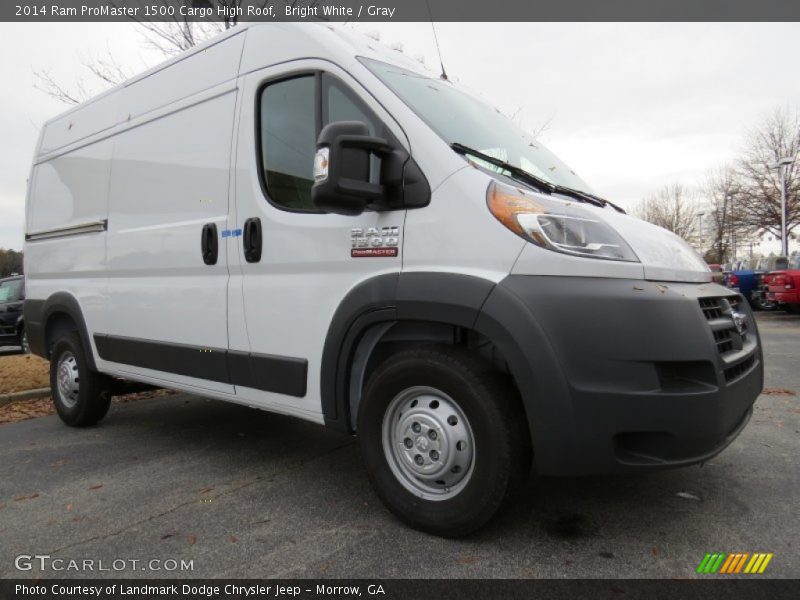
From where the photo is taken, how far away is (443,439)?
8.39 ft

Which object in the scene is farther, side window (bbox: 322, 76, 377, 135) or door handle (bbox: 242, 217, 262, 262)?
door handle (bbox: 242, 217, 262, 262)

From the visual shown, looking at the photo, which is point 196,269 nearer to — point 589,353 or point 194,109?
point 194,109

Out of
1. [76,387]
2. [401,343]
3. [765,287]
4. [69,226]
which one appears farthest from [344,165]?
[765,287]

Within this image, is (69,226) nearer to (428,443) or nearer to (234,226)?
(234,226)

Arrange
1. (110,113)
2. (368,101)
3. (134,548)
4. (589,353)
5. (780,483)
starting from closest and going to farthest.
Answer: (589,353) → (134,548) → (368,101) → (780,483) → (110,113)

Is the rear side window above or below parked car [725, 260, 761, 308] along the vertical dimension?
above

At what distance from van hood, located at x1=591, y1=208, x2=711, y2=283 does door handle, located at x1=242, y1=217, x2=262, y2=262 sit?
5.75ft

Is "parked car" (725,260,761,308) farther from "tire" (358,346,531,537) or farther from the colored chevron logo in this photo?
"tire" (358,346,531,537)

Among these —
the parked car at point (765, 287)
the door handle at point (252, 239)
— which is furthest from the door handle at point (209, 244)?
the parked car at point (765, 287)

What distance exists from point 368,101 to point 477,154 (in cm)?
59

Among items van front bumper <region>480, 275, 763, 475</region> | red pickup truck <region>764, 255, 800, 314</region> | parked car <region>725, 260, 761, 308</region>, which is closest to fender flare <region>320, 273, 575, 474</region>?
van front bumper <region>480, 275, 763, 475</region>

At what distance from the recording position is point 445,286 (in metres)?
2.51

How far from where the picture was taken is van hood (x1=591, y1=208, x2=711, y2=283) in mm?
2445
